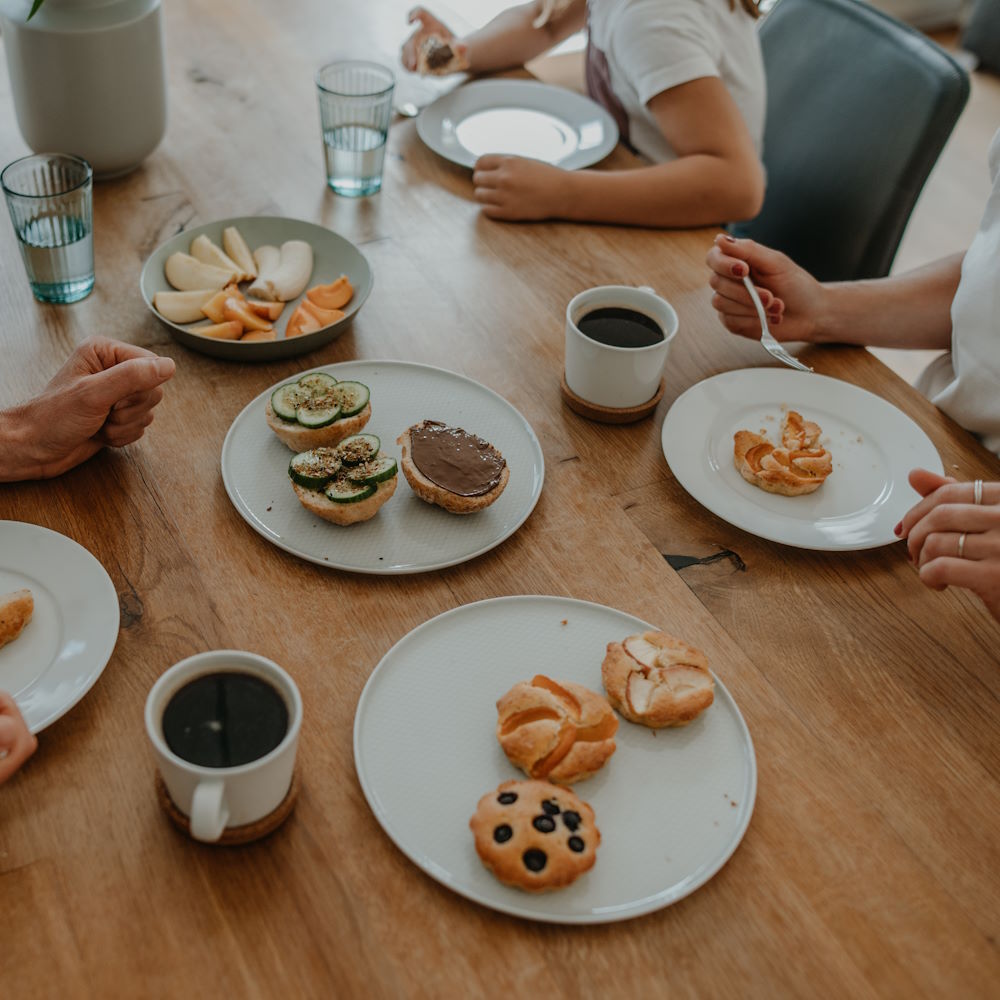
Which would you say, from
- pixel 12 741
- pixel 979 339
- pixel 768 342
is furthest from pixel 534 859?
pixel 979 339

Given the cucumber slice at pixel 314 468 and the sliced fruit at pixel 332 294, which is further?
the sliced fruit at pixel 332 294

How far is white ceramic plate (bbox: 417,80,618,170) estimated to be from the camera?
5.92 ft

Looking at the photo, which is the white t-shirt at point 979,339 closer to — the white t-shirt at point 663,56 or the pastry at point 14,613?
the white t-shirt at point 663,56

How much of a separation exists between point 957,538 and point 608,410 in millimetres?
448

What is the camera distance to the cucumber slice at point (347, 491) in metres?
1.07

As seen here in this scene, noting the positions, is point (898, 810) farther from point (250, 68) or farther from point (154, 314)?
point (250, 68)

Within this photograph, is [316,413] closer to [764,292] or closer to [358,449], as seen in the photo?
[358,449]

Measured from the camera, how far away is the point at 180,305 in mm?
1356

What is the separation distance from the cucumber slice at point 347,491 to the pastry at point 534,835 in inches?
14.7

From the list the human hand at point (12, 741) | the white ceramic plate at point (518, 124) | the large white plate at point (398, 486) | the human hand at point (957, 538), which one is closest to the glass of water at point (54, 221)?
the large white plate at point (398, 486)

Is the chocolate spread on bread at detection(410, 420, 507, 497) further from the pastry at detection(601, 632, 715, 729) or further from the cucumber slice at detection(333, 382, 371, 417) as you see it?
the pastry at detection(601, 632, 715, 729)

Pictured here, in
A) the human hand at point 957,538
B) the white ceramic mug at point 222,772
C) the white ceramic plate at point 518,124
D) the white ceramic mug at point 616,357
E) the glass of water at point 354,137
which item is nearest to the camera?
the white ceramic mug at point 222,772

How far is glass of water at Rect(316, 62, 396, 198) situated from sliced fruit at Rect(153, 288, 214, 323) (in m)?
0.42

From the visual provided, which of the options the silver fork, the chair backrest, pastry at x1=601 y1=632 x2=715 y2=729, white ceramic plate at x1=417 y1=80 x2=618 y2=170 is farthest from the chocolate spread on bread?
the chair backrest
